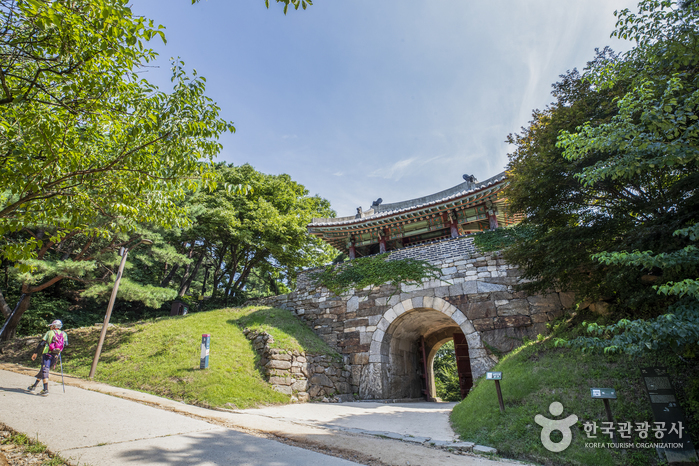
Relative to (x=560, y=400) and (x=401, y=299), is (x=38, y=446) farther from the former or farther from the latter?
(x=401, y=299)

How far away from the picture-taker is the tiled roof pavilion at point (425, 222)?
37.6ft

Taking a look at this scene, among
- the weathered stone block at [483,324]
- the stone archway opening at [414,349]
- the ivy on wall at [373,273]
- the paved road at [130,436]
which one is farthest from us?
the ivy on wall at [373,273]

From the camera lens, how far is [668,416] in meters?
3.67

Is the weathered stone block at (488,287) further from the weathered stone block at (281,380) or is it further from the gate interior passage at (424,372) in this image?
the weathered stone block at (281,380)

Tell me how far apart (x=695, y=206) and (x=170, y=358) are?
35.2ft

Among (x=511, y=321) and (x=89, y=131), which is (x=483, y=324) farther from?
(x=89, y=131)

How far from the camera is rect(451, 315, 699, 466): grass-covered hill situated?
12.2 ft

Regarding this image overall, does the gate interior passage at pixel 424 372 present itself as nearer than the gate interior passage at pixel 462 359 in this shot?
No

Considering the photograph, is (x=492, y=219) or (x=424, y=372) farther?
(x=424, y=372)

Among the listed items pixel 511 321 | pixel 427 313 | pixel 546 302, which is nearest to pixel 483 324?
pixel 511 321

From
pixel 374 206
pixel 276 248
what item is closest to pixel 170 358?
pixel 276 248

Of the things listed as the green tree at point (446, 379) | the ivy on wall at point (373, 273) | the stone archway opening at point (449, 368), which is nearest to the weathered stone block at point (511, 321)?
the stone archway opening at point (449, 368)

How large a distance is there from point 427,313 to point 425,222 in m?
3.71

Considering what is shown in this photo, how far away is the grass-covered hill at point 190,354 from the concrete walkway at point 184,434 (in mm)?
786
